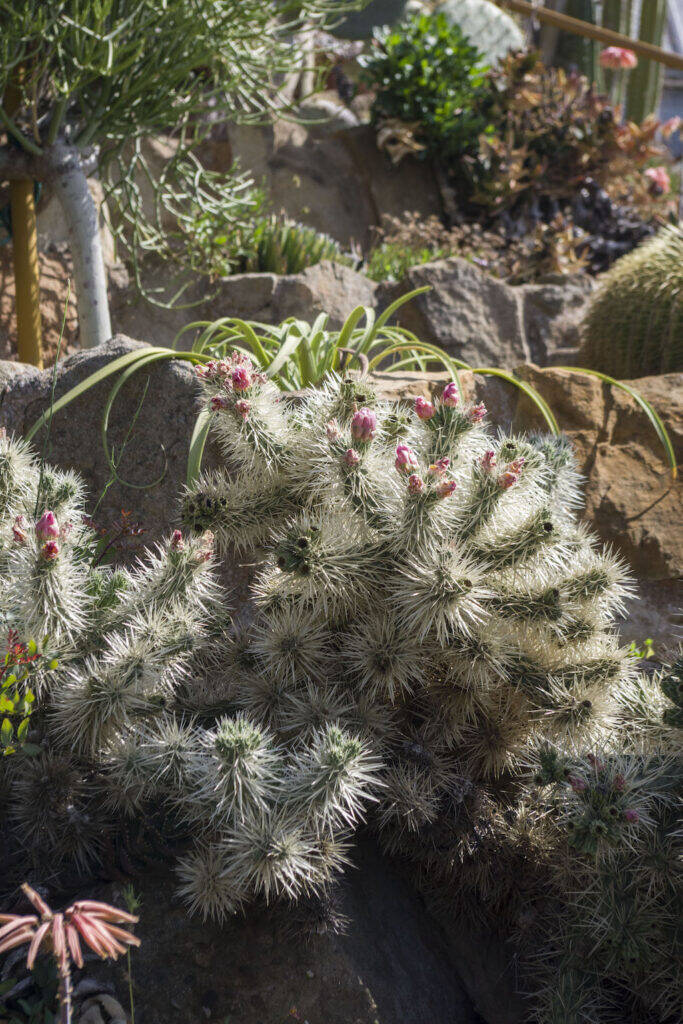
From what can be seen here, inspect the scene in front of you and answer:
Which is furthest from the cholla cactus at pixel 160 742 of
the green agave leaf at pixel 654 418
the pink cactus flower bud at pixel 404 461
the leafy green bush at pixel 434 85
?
the leafy green bush at pixel 434 85

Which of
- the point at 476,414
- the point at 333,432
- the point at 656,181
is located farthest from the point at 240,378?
the point at 656,181

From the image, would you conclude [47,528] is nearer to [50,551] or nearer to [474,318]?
[50,551]

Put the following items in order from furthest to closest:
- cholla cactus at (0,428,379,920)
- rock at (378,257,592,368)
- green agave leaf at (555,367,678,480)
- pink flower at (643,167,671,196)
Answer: pink flower at (643,167,671,196) < rock at (378,257,592,368) < green agave leaf at (555,367,678,480) < cholla cactus at (0,428,379,920)

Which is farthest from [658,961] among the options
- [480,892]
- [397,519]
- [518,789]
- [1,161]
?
[1,161]

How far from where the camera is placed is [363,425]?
1.78 metres

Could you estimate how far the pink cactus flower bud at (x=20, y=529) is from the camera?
1773mm

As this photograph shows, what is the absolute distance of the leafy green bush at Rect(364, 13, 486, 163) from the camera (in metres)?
6.35

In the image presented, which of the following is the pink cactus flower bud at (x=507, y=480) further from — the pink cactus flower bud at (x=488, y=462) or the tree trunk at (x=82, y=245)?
the tree trunk at (x=82, y=245)

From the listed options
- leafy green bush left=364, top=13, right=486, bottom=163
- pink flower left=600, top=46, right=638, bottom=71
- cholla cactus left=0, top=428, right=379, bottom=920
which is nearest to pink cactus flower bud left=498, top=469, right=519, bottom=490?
cholla cactus left=0, top=428, right=379, bottom=920

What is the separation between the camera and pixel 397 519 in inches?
70.4

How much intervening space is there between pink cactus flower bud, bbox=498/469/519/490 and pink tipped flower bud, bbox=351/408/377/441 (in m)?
0.28

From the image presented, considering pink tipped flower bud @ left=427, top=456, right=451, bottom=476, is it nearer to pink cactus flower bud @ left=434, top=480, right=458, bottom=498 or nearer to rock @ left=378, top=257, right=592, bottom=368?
pink cactus flower bud @ left=434, top=480, right=458, bottom=498

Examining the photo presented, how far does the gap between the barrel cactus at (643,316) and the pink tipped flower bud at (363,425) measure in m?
2.52

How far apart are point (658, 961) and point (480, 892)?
A: 0.39 metres
